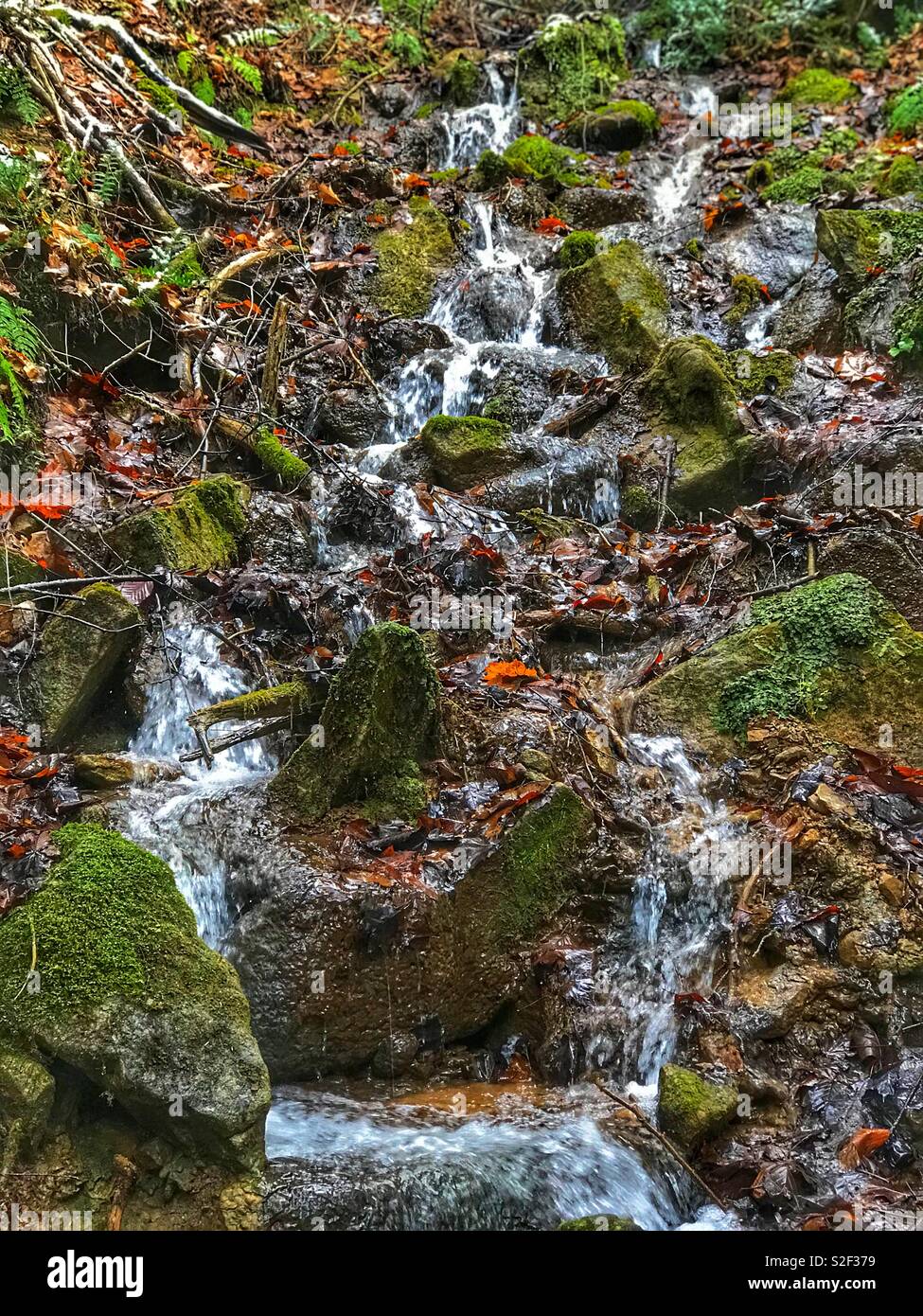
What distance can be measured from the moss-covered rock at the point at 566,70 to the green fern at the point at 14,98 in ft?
27.9

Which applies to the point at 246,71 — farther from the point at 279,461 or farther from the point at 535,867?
the point at 535,867

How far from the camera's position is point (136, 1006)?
12.0ft

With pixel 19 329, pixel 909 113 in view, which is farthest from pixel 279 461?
pixel 909 113

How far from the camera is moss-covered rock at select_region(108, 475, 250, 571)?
6383 mm

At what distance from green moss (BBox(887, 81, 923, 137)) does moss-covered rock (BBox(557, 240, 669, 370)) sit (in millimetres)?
4353

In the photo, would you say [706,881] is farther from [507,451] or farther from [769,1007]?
[507,451]

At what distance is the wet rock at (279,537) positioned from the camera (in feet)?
23.3

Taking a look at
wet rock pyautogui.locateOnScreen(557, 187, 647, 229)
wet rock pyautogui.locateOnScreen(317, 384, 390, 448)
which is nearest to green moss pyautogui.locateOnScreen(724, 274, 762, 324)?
wet rock pyautogui.locateOnScreen(557, 187, 647, 229)

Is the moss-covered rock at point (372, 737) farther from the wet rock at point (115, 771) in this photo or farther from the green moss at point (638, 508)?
the green moss at point (638, 508)

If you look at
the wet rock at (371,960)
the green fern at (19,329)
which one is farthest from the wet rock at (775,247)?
the wet rock at (371,960)

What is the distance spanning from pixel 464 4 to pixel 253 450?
41.3 ft

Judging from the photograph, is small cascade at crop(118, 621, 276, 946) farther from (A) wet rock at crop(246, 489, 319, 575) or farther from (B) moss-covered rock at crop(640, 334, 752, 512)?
(B) moss-covered rock at crop(640, 334, 752, 512)

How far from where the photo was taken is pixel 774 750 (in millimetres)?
5504

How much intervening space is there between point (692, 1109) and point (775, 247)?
982 centimetres
